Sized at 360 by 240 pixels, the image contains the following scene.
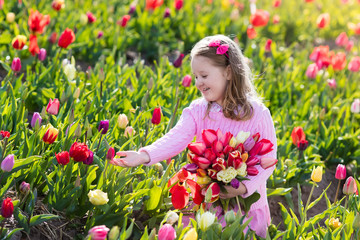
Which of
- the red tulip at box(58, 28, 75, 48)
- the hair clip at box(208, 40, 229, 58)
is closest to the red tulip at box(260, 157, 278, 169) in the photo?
the hair clip at box(208, 40, 229, 58)

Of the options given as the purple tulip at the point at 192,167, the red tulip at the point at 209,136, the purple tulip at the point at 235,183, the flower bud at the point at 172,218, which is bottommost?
the flower bud at the point at 172,218

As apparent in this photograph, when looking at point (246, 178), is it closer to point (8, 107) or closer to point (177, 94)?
point (8, 107)

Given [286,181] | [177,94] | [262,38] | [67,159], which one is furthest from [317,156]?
[262,38]

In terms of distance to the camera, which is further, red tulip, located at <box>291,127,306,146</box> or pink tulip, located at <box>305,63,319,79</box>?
pink tulip, located at <box>305,63,319,79</box>

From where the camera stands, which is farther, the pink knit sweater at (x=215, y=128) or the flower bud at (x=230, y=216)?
the pink knit sweater at (x=215, y=128)

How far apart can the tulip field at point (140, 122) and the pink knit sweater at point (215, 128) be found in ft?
0.30

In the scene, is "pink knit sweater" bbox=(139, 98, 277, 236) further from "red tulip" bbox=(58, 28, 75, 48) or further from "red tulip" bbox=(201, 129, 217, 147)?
"red tulip" bbox=(58, 28, 75, 48)

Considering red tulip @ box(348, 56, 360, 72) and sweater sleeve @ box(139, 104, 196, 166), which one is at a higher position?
sweater sleeve @ box(139, 104, 196, 166)

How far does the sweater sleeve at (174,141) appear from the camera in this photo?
95.7 inches

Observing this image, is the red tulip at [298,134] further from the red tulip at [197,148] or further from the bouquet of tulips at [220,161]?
the red tulip at [197,148]

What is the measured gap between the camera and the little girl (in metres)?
2.40

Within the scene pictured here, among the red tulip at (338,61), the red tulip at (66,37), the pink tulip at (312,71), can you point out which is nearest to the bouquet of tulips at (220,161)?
the red tulip at (66,37)

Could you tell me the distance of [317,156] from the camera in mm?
3434

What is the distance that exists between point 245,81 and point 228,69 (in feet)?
0.33
